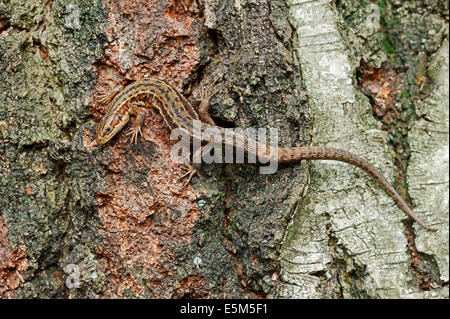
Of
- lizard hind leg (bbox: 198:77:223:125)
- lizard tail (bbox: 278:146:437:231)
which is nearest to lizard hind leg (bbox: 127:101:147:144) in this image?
lizard hind leg (bbox: 198:77:223:125)

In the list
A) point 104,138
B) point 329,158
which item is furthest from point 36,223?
point 329,158

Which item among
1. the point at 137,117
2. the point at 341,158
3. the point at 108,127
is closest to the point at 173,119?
the point at 137,117

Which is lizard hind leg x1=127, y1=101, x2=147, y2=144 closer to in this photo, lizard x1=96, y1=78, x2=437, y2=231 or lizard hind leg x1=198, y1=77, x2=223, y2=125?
lizard x1=96, y1=78, x2=437, y2=231

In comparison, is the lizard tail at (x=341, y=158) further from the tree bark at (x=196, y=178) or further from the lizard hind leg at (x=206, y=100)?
the lizard hind leg at (x=206, y=100)

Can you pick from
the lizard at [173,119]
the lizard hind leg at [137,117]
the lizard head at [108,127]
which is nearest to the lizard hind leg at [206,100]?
the lizard at [173,119]

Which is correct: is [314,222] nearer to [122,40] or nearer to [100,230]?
[100,230]
